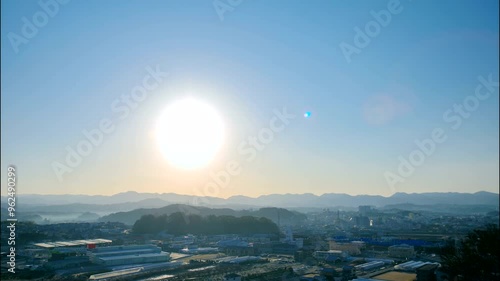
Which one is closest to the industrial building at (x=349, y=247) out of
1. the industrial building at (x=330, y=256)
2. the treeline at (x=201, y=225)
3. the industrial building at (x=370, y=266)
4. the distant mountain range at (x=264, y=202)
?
the industrial building at (x=330, y=256)

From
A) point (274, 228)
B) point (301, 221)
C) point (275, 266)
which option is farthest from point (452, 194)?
point (275, 266)

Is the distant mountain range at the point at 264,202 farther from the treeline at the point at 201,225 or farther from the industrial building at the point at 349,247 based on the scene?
the industrial building at the point at 349,247

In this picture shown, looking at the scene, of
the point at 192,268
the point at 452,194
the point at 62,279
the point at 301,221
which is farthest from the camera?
the point at 452,194

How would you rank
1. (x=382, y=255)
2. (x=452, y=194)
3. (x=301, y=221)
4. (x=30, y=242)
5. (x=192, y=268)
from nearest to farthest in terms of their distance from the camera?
1. (x=192, y=268)
2. (x=382, y=255)
3. (x=30, y=242)
4. (x=301, y=221)
5. (x=452, y=194)

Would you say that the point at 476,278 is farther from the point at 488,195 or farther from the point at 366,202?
the point at 488,195

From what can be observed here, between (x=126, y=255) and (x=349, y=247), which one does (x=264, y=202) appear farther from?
(x=126, y=255)

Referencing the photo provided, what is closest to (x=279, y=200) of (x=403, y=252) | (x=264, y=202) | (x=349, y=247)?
(x=264, y=202)
